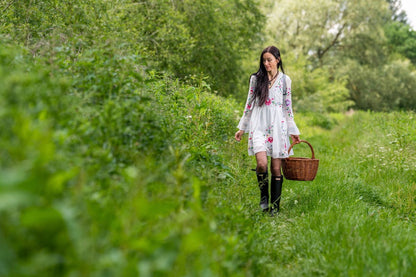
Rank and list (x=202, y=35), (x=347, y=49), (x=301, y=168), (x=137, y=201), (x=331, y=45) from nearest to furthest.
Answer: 1. (x=137, y=201)
2. (x=301, y=168)
3. (x=202, y=35)
4. (x=331, y=45)
5. (x=347, y=49)

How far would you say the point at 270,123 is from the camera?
5.08 metres

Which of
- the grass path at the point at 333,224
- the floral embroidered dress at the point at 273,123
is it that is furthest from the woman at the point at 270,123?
the grass path at the point at 333,224

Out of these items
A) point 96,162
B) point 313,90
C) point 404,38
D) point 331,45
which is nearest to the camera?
point 96,162

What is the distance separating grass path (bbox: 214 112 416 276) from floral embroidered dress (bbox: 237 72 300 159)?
0.48m

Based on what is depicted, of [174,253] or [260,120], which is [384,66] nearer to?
[260,120]

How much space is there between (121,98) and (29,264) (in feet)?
6.20

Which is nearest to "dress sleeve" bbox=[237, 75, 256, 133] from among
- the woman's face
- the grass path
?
the woman's face

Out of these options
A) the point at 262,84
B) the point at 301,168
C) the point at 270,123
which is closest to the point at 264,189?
the point at 301,168

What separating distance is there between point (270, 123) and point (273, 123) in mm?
39

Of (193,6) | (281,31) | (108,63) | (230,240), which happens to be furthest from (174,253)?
(281,31)

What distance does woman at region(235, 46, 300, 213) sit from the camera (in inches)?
198

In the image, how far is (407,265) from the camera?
9.48ft

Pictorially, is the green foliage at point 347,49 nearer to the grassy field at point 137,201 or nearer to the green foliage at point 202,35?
the green foliage at point 202,35

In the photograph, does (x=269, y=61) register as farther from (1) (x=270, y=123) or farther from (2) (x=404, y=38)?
(2) (x=404, y=38)
